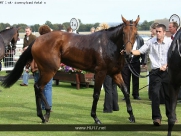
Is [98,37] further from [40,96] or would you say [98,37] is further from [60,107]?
[60,107]

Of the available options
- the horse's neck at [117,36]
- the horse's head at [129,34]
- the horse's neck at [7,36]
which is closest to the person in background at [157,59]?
the horse's head at [129,34]

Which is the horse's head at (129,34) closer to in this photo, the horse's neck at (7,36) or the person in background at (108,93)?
the person in background at (108,93)

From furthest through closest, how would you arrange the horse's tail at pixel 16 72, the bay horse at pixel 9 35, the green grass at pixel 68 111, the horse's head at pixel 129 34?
the bay horse at pixel 9 35 → the horse's tail at pixel 16 72 → the horse's head at pixel 129 34 → the green grass at pixel 68 111

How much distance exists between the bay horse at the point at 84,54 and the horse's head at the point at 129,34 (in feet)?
0.20

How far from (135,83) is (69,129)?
5.85m

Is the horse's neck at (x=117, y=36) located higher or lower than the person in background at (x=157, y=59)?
higher

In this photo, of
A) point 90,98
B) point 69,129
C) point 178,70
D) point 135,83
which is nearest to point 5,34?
point 90,98

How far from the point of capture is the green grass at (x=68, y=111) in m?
8.21

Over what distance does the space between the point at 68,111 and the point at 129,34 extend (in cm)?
311

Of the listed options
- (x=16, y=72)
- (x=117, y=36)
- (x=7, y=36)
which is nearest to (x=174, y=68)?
(x=117, y=36)

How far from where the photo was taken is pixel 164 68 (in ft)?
28.7

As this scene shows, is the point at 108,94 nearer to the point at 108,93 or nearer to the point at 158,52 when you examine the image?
the point at 108,93

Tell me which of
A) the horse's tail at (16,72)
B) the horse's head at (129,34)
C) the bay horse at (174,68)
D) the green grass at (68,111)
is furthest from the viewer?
the horse's tail at (16,72)

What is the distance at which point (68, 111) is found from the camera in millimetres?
10953
